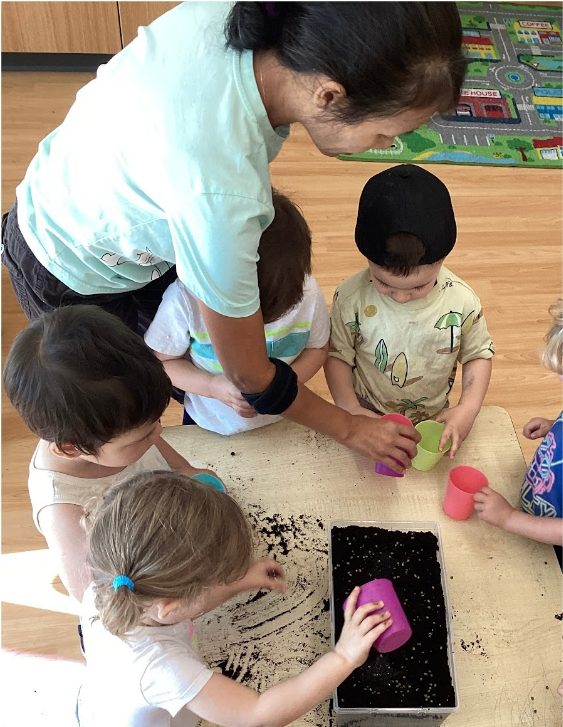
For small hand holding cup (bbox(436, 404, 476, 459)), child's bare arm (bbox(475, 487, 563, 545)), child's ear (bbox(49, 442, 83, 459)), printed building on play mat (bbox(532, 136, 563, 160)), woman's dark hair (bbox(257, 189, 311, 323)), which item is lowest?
printed building on play mat (bbox(532, 136, 563, 160))

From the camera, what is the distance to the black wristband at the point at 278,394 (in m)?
1.07

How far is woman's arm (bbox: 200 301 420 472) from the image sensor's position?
101 cm

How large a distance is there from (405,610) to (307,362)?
53 centimetres

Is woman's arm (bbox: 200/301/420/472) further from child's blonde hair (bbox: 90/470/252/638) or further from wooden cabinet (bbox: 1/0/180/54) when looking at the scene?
wooden cabinet (bbox: 1/0/180/54)

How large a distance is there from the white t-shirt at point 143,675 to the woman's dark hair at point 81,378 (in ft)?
0.74

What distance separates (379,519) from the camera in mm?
1124

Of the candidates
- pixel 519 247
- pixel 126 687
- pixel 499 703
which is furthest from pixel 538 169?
pixel 126 687

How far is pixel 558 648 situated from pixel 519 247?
1.99 metres

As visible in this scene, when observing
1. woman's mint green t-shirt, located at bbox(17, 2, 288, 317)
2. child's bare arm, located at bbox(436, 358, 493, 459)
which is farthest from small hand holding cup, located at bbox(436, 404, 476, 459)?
woman's mint green t-shirt, located at bbox(17, 2, 288, 317)

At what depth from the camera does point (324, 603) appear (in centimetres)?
103

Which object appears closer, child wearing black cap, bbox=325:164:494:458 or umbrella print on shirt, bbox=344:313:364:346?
child wearing black cap, bbox=325:164:494:458

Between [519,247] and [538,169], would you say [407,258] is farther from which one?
[538,169]

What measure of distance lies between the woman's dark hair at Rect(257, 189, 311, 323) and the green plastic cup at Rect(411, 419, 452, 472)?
1.08 ft

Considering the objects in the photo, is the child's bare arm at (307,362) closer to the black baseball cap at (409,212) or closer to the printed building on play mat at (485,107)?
the black baseball cap at (409,212)
